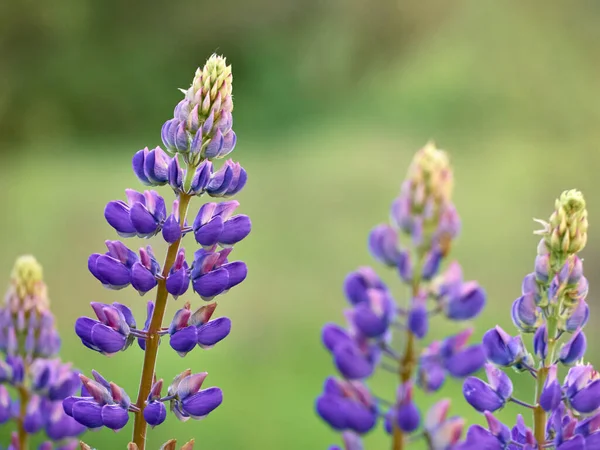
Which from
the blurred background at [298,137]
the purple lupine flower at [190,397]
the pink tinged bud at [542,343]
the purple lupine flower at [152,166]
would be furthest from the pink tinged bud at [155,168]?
the blurred background at [298,137]

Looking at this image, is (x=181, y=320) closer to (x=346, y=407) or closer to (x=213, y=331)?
(x=213, y=331)

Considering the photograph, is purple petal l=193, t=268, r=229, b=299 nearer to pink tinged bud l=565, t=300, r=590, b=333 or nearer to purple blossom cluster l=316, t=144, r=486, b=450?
purple blossom cluster l=316, t=144, r=486, b=450

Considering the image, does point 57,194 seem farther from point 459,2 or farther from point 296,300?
point 459,2

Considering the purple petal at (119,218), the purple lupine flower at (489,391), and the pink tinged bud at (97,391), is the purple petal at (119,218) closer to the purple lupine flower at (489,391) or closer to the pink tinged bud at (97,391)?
the pink tinged bud at (97,391)

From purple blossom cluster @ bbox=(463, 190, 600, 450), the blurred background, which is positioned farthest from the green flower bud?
the blurred background

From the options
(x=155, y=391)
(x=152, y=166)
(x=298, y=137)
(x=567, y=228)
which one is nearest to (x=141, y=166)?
(x=152, y=166)

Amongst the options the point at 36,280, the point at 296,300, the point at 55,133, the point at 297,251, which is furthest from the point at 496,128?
the point at 36,280
